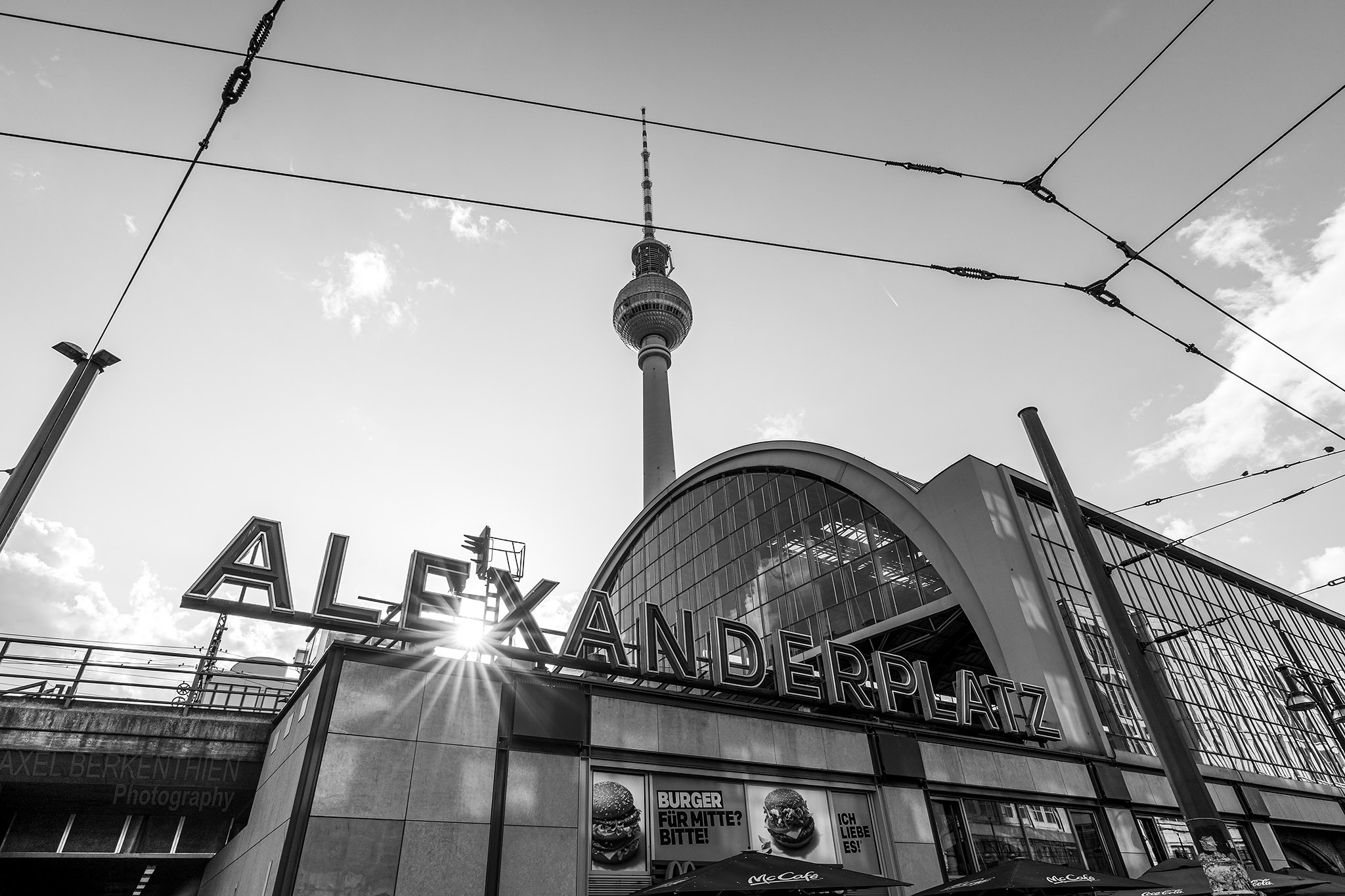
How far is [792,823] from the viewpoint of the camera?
48.9 feet

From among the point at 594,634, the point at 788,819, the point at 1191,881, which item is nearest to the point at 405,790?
the point at 594,634

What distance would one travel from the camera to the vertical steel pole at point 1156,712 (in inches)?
399

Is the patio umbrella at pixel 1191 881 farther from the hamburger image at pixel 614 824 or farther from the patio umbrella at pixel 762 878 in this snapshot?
the hamburger image at pixel 614 824

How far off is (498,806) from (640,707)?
3.43m

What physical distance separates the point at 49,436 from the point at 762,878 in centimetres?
1317

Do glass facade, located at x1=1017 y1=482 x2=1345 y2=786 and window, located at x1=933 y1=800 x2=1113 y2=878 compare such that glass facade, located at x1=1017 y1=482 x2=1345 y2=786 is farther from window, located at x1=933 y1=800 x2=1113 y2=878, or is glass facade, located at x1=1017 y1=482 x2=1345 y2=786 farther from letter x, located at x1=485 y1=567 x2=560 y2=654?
letter x, located at x1=485 y1=567 x2=560 y2=654

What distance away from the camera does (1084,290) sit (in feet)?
41.4

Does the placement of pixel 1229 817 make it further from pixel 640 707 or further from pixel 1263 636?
pixel 640 707

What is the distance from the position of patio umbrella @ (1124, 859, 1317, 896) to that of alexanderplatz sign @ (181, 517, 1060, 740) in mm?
4945

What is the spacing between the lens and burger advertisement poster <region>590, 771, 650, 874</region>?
12.7 metres

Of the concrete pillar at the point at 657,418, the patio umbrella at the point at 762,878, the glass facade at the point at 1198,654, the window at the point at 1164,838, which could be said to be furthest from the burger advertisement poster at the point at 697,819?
the concrete pillar at the point at 657,418

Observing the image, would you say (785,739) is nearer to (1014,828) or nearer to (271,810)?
(1014,828)

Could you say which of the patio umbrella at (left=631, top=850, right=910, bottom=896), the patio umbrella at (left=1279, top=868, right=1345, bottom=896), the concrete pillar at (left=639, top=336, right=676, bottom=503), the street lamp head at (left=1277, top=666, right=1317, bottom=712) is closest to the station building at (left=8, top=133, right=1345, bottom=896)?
the patio umbrella at (left=631, top=850, right=910, bottom=896)

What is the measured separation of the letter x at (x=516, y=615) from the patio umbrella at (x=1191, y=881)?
1254 cm
